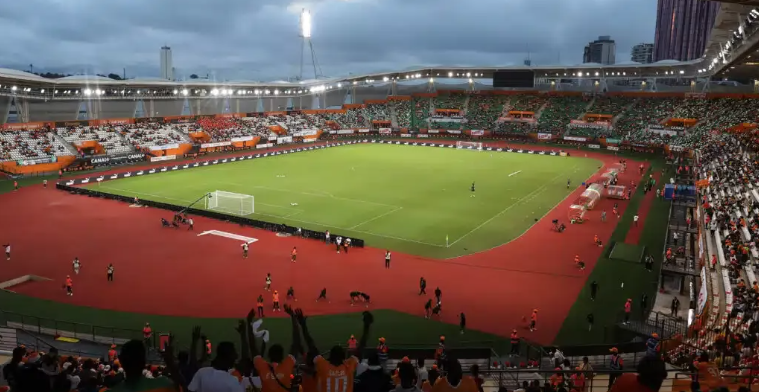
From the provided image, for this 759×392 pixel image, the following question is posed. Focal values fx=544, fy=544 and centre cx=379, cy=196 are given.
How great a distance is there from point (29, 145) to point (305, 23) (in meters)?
67.8

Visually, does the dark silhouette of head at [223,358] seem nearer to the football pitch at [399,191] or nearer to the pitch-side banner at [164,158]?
the football pitch at [399,191]

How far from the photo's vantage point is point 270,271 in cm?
3111

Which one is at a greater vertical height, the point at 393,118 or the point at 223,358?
the point at 393,118

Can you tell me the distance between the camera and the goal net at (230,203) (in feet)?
147

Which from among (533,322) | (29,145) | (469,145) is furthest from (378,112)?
(533,322)

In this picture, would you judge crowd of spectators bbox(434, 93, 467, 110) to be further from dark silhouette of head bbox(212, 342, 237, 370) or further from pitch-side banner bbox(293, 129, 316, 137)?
dark silhouette of head bbox(212, 342, 237, 370)

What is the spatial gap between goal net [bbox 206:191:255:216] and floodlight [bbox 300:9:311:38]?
79793 millimetres

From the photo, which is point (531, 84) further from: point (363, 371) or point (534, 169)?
point (363, 371)

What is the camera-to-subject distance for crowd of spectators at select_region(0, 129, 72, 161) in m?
62.4

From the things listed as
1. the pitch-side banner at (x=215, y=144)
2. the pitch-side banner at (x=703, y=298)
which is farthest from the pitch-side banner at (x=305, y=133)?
the pitch-side banner at (x=703, y=298)

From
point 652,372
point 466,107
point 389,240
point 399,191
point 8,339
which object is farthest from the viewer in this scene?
point 466,107

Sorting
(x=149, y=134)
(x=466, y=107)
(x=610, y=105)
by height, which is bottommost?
(x=149, y=134)

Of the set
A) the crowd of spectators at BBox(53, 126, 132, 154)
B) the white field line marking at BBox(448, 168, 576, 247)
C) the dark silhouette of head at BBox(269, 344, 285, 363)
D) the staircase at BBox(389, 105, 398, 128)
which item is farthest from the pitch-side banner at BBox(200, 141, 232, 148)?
the dark silhouette of head at BBox(269, 344, 285, 363)

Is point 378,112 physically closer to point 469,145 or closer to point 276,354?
point 469,145
